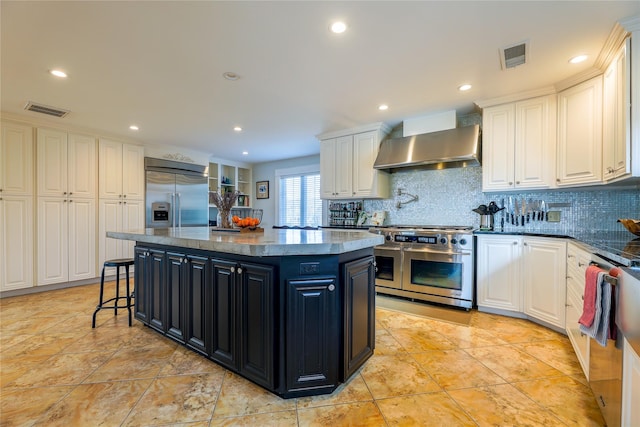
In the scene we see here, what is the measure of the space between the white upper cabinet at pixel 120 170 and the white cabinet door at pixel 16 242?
89 cm

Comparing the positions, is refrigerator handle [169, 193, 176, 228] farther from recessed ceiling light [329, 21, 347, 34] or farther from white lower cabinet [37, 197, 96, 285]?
recessed ceiling light [329, 21, 347, 34]

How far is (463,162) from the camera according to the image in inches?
141

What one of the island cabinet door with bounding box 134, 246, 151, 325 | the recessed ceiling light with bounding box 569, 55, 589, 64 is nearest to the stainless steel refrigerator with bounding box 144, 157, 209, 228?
the island cabinet door with bounding box 134, 246, 151, 325

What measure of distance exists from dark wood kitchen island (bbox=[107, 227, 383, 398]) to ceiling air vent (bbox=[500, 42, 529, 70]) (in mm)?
1791

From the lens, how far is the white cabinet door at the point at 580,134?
2.43 metres

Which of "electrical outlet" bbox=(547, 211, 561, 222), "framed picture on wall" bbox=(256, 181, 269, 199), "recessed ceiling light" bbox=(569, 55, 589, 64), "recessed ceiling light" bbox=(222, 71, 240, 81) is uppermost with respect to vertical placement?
"recessed ceiling light" bbox=(569, 55, 589, 64)

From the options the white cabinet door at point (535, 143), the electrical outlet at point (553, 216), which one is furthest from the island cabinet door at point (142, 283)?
the electrical outlet at point (553, 216)

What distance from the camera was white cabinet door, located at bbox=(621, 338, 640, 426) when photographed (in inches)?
38.2

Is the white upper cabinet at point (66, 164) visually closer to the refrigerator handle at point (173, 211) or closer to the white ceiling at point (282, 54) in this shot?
the white ceiling at point (282, 54)

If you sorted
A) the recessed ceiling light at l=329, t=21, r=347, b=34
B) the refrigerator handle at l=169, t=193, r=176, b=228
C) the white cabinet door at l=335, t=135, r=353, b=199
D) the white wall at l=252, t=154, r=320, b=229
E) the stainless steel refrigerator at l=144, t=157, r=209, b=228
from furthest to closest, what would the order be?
the white wall at l=252, t=154, r=320, b=229, the refrigerator handle at l=169, t=193, r=176, b=228, the stainless steel refrigerator at l=144, t=157, r=209, b=228, the white cabinet door at l=335, t=135, r=353, b=199, the recessed ceiling light at l=329, t=21, r=347, b=34

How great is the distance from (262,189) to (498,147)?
4.94m

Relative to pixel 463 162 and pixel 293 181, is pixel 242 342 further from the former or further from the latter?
pixel 293 181

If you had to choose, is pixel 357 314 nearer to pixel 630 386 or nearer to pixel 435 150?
pixel 630 386

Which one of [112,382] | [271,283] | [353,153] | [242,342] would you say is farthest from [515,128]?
[112,382]
